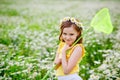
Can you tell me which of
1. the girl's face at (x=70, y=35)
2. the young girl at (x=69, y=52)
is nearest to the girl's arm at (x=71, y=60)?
the young girl at (x=69, y=52)

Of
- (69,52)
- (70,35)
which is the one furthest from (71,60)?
→ (70,35)

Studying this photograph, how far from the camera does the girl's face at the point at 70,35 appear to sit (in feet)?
14.6

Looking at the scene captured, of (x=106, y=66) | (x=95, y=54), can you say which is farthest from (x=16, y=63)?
(x=95, y=54)

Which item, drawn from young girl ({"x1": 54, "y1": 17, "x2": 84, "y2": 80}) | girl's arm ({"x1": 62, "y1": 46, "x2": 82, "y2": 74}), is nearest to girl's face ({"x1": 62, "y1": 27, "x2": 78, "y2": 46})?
young girl ({"x1": 54, "y1": 17, "x2": 84, "y2": 80})

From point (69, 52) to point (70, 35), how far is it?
21 cm

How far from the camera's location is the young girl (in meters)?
4.37

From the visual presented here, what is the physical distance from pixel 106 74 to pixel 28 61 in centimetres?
143

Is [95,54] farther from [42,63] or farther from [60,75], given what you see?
[60,75]

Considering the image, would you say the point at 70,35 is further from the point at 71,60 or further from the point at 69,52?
the point at 71,60

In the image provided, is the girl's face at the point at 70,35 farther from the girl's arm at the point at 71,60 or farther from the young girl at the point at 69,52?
the girl's arm at the point at 71,60

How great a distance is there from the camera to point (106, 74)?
18.2 feet

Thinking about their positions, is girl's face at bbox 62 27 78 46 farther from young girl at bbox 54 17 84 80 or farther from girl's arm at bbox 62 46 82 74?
girl's arm at bbox 62 46 82 74

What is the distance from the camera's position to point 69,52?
4.48 metres

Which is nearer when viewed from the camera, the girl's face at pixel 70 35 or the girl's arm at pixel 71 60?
the girl's arm at pixel 71 60
